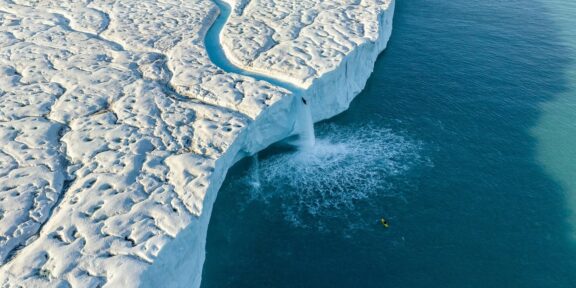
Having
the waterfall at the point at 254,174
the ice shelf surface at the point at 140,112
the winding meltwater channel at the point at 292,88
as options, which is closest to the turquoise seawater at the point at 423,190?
the waterfall at the point at 254,174

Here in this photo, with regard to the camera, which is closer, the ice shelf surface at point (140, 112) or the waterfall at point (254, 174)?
the ice shelf surface at point (140, 112)

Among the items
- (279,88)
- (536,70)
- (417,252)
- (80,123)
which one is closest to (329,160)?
(279,88)

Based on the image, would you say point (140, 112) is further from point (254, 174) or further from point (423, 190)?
point (423, 190)

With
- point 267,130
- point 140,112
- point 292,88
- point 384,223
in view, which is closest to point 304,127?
point 292,88

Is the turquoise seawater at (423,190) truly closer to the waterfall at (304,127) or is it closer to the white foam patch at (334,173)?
the white foam patch at (334,173)

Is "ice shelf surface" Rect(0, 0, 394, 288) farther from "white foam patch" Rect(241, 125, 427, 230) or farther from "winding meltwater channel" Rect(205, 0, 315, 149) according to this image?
"white foam patch" Rect(241, 125, 427, 230)

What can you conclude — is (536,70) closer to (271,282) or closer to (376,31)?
(376,31)

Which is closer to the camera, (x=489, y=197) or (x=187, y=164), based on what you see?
(x=187, y=164)
